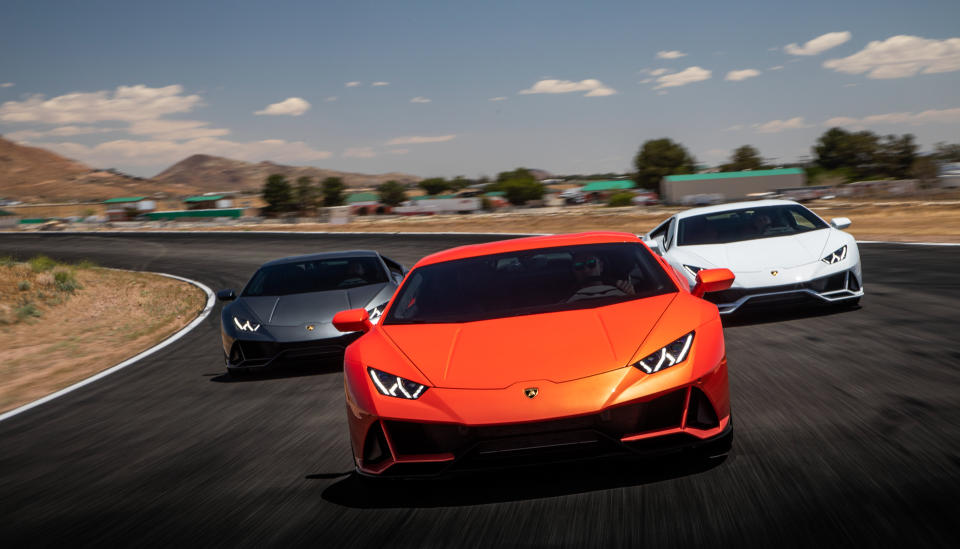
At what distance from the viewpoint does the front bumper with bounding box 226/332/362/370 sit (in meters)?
Result: 8.15

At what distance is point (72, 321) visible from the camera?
18.0 m

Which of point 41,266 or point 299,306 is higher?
point 299,306

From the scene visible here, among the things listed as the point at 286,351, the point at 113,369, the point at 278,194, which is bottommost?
the point at 278,194

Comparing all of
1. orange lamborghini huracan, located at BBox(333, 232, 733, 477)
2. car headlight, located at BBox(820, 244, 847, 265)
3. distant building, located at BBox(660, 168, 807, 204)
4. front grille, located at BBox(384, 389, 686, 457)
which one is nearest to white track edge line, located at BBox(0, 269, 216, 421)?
orange lamborghini huracan, located at BBox(333, 232, 733, 477)

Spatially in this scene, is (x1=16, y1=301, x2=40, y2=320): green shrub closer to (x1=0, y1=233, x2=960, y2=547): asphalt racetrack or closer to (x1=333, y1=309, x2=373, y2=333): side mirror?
(x1=0, y1=233, x2=960, y2=547): asphalt racetrack

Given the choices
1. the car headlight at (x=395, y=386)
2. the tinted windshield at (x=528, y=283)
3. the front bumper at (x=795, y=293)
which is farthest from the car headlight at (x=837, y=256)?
the car headlight at (x=395, y=386)

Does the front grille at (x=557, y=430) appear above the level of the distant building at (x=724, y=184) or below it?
above

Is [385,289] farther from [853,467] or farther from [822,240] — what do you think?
[853,467]

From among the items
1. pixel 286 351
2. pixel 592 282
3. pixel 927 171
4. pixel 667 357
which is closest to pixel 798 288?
pixel 592 282

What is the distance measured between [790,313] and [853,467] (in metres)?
5.72

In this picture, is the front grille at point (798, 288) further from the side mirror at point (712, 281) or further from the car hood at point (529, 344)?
the car hood at point (529, 344)

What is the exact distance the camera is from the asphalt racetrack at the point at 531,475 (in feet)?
11.5

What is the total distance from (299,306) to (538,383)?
550 centimetres

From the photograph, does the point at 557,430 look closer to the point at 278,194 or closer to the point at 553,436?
the point at 553,436
